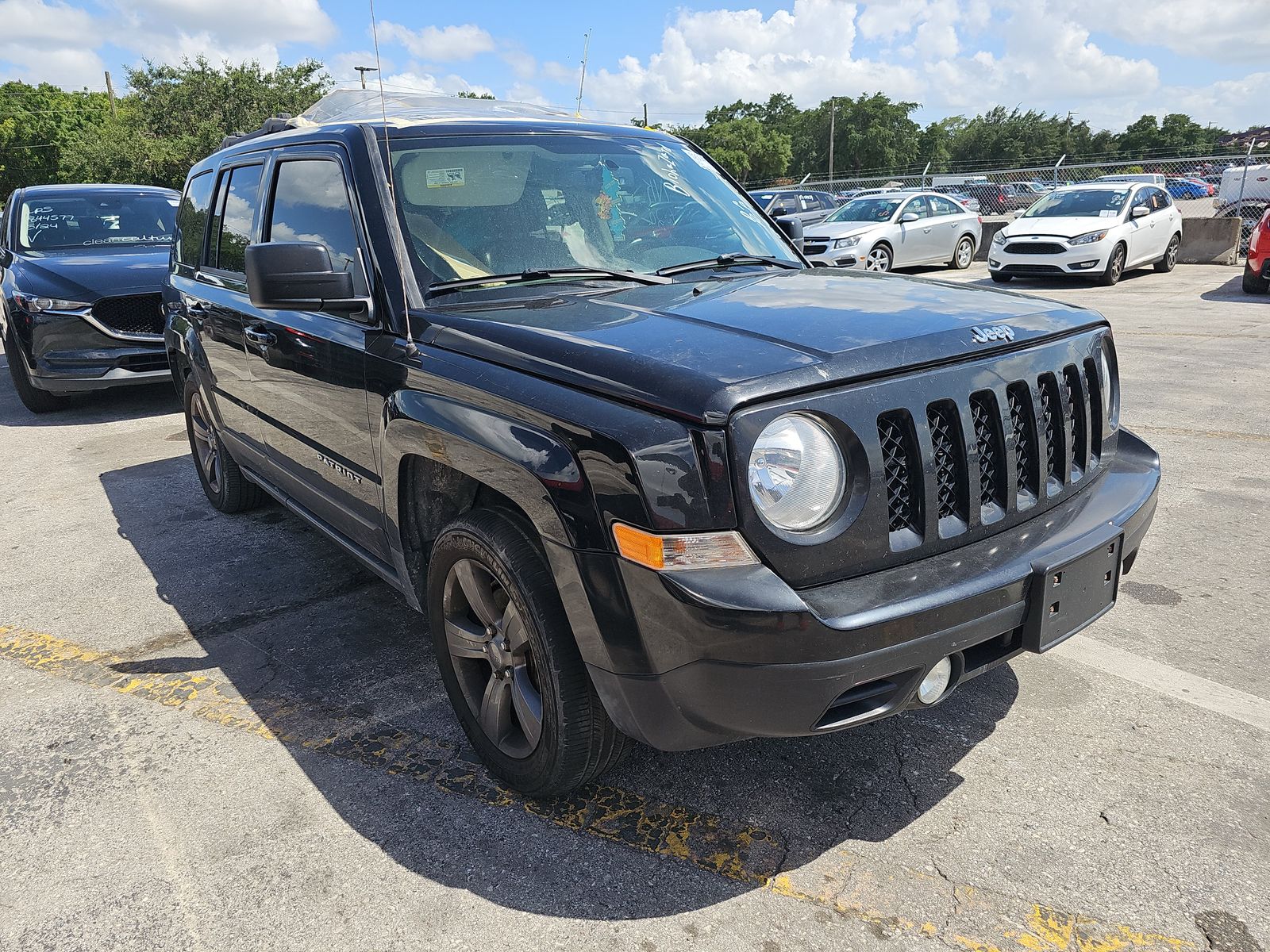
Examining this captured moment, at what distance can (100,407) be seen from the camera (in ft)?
29.1

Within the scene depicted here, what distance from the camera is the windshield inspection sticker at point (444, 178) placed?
3.14m

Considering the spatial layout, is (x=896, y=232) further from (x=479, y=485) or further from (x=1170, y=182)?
(x=479, y=485)

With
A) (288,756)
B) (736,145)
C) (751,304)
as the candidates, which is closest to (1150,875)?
(751,304)

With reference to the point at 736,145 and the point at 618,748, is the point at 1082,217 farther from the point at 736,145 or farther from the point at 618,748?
the point at 736,145

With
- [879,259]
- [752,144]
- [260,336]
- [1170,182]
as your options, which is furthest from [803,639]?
[752,144]

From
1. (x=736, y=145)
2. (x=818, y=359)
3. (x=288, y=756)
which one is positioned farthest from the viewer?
(x=736, y=145)

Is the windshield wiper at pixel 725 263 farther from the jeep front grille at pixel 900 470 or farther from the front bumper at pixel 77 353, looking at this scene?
the front bumper at pixel 77 353

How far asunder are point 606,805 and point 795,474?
1.18 m

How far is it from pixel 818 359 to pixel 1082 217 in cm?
1497

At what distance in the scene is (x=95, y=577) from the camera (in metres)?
4.63

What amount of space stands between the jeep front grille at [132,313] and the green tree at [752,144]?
8842 centimetres

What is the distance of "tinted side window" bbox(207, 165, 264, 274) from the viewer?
4.09 meters

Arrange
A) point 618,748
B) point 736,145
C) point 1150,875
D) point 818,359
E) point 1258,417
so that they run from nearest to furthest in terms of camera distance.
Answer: point 818,359
point 1150,875
point 618,748
point 1258,417
point 736,145

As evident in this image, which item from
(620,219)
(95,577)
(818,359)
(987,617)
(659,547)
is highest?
(620,219)
